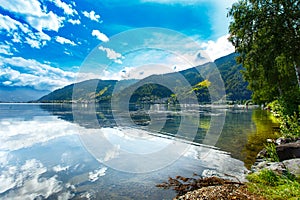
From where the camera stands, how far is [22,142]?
20.8 metres

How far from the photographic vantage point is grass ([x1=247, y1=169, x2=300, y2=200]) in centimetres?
598

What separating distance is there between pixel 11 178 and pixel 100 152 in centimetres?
649

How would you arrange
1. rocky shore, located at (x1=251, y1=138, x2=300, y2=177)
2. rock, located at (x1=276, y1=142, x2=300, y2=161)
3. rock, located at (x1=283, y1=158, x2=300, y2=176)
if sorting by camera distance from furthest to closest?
rock, located at (x1=276, y1=142, x2=300, y2=161) → rocky shore, located at (x1=251, y1=138, x2=300, y2=177) → rock, located at (x1=283, y1=158, x2=300, y2=176)

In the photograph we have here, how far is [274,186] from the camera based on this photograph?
737 cm

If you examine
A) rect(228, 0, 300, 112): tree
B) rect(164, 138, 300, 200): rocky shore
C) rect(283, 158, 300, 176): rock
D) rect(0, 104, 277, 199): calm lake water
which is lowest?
rect(0, 104, 277, 199): calm lake water

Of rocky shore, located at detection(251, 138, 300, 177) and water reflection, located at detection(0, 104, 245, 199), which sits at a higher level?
rocky shore, located at detection(251, 138, 300, 177)

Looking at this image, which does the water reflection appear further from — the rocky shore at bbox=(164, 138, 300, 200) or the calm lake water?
the rocky shore at bbox=(164, 138, 300, 200)

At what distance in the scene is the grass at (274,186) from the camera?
5.98 metres

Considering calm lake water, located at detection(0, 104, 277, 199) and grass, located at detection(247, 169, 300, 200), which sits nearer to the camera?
grass, located at detection(247, 169, 300, 200)

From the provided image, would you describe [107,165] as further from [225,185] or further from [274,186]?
[274,186]

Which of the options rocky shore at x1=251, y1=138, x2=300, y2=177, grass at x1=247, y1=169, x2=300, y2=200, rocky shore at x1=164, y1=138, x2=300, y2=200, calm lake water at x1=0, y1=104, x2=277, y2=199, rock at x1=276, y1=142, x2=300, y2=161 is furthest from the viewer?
rock at x1=276, y1=142, x2=300, y2=161

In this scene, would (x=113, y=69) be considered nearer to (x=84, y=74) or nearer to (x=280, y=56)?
(x=84, y=74)

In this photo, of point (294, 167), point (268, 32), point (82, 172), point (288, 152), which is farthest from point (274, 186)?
point (268, 32)

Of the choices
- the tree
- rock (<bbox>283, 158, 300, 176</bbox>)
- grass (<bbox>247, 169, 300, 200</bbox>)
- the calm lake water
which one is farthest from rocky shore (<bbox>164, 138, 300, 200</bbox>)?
the tree
